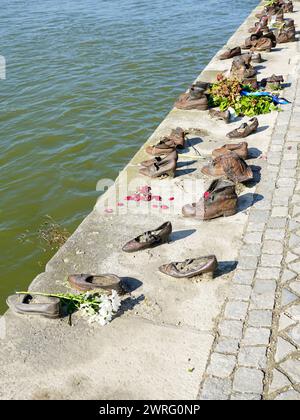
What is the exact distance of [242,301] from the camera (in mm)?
5836

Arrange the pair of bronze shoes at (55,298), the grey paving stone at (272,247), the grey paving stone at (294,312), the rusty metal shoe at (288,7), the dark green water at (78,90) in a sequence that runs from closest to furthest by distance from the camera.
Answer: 1. the grey paving stone at (294,312)
2. the pair of bronze shoes at (55,298)
3. the grey paving stone at (272,247)
4. the dark green water at (78,90)
5. the rusty metal shoe at (288,7)

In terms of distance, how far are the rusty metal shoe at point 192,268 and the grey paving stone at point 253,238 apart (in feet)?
2.88

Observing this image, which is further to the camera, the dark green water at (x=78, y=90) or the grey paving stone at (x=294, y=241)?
the dark green water at (x=78, y=90)

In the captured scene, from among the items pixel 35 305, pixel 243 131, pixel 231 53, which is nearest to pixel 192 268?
pixel 35 305

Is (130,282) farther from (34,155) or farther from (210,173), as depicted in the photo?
(34,155)

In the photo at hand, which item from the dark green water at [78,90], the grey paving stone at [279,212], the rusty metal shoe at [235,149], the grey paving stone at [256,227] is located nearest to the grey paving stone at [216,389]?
the grey paving stone at [256,227]

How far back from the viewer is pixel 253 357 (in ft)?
16.9

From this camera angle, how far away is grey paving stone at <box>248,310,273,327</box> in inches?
217

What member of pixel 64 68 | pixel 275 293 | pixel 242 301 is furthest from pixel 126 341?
pixel 64 68

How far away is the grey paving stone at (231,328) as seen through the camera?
17.8 ft

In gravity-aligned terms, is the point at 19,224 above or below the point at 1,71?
below

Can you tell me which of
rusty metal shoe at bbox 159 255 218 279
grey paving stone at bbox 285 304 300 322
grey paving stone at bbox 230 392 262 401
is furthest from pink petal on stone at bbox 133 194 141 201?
grey paving stone at bbox 230 392 262 401

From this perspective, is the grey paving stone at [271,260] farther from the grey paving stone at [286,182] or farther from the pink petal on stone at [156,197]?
the pink petal on stone at [156,197]

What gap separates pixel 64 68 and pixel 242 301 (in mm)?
11185
